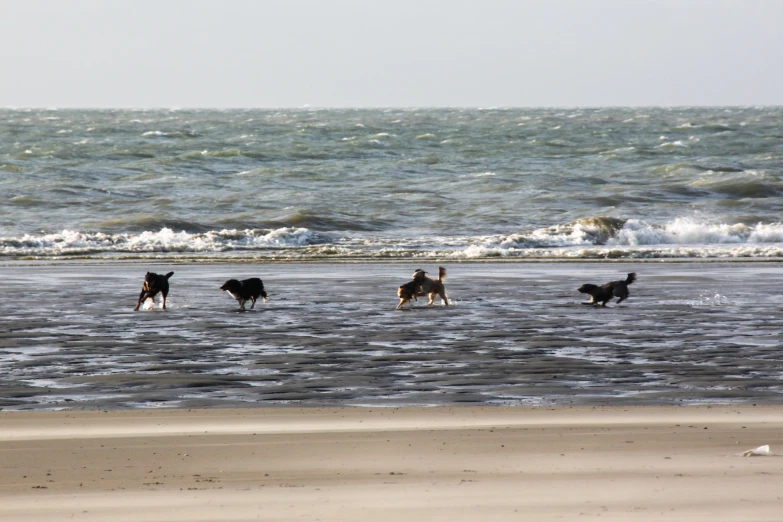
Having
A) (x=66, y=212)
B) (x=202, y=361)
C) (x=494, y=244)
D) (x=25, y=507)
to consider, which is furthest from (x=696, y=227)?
(x=25, y=507)

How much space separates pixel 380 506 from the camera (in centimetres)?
529

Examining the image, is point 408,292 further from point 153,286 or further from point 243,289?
point 153,286

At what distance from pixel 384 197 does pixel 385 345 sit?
22801mm

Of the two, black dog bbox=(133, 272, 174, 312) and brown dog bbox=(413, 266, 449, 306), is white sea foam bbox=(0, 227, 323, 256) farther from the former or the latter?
brown dog bbox=(413, 266, 449, 306)

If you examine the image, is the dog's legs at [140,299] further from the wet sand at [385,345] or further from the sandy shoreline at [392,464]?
the sandy shoreline at [392,464]

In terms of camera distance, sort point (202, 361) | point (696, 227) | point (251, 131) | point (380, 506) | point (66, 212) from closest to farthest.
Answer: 1. point (380, 506)
2. point (202, 361)
3. point (696, 227)
4. point (66, 212)
5. point (251, 131)

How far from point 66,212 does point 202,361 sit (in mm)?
21266

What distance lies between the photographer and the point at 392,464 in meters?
6.19

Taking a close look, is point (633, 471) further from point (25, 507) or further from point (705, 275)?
point (705, 275)

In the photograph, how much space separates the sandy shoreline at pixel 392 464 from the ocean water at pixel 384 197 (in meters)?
13.1

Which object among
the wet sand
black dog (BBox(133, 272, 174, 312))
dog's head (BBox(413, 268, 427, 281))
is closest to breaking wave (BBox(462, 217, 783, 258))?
the wet sand

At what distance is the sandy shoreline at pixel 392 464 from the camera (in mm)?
5234

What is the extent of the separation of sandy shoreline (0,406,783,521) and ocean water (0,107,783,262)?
13066 millimetres

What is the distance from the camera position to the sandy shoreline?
5.23 m
